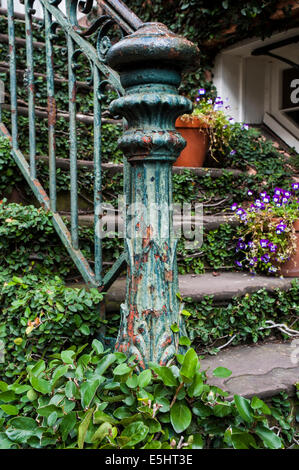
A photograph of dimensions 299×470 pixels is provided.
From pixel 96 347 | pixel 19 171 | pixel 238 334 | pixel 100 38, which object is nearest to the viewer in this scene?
pixel 96 347

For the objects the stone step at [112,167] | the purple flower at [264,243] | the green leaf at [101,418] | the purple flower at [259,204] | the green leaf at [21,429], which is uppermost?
the stone step at [112,167]

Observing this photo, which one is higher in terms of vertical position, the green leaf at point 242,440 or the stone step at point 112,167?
the stone step at point 112,167

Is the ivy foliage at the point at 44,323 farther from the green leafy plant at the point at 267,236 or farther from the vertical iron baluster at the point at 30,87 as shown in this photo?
the green leafy plant at the point at 267,236

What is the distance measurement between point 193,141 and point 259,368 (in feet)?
6.14

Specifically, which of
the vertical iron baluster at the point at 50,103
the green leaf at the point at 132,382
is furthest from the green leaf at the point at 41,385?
the vertical iron baluster at the point at 50,103

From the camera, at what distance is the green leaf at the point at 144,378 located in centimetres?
103

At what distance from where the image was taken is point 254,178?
2.83 meters

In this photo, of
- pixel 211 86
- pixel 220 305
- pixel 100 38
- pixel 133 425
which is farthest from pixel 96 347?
pixel 211 86

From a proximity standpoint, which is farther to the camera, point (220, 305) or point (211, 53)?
point (211, 53)

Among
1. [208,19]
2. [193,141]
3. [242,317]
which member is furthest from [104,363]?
[208,19]

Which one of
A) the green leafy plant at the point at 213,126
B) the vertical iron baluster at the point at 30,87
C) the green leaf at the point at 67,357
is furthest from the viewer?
the green leafy plant at the point at 213,126
